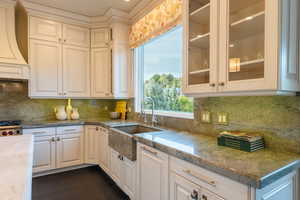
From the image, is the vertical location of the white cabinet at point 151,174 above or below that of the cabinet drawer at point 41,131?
below

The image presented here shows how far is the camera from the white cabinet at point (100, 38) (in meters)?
3.22

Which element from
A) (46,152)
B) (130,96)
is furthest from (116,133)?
(46,152)

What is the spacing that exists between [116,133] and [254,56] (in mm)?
1688

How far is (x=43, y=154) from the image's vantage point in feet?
8.94

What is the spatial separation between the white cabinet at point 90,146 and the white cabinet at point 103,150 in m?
0.12

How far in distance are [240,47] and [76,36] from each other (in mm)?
2851

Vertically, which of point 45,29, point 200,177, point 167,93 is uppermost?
point 45,29

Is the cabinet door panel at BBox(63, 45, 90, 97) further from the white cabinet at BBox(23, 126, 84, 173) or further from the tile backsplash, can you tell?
the white cabinet at BBox(23, 126, 84, 173)

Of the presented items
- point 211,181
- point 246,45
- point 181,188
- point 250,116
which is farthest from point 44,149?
point 246,45

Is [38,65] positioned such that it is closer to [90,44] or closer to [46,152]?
[90,44]

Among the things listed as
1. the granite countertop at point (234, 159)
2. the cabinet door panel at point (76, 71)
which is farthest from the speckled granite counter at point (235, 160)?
the cabinet door panel at point (76, 71)

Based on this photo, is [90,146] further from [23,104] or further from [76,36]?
[76,36]

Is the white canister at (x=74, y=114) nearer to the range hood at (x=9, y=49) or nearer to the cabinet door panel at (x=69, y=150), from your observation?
the cabinet door panel at (x=69, y=150)

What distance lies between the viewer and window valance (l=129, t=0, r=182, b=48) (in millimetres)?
2045
